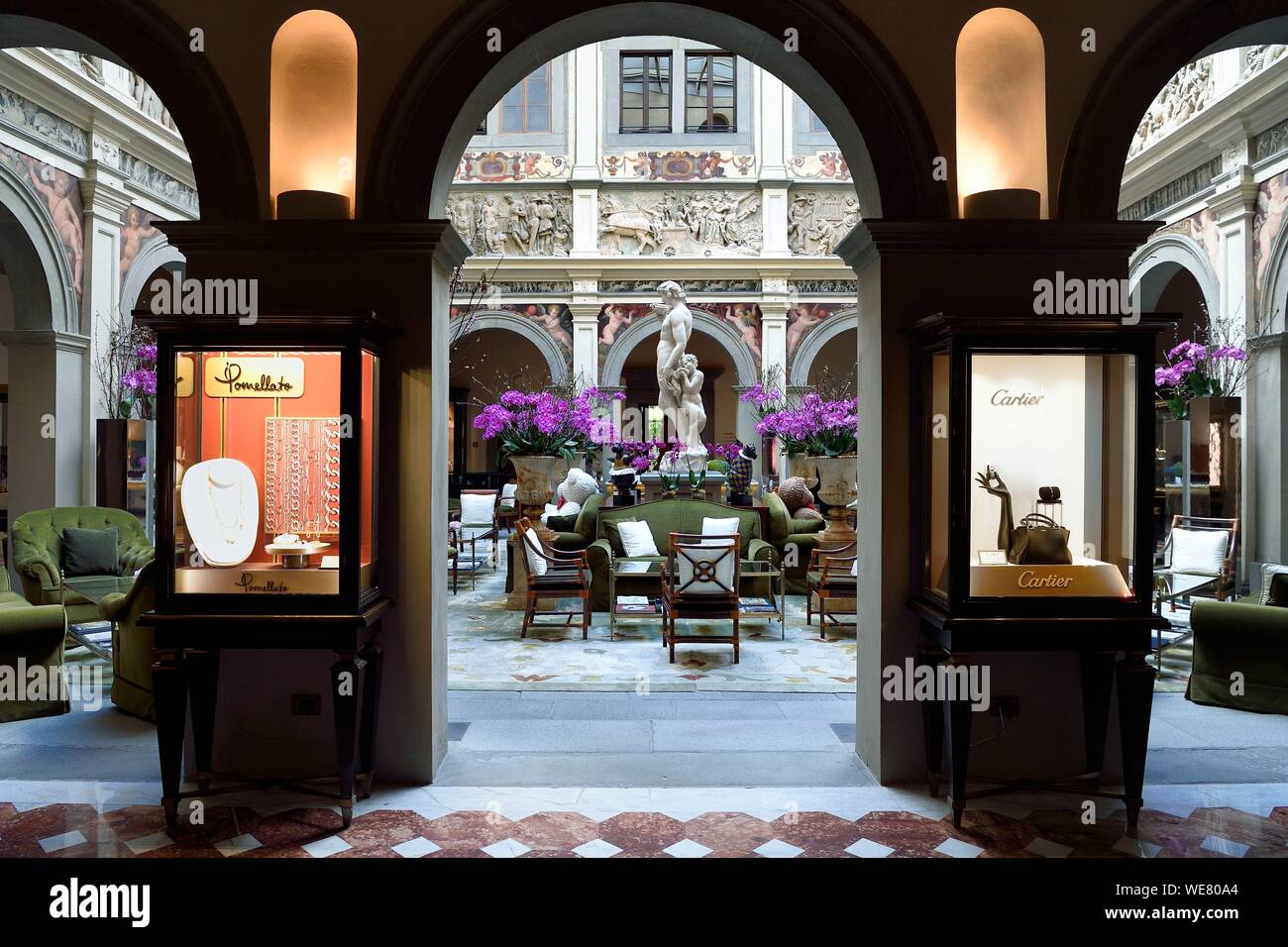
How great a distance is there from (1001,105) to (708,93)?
13.5 metres

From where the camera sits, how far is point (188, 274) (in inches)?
132

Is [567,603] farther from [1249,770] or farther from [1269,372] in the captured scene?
[1269,372]

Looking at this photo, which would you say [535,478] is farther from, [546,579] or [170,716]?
[170,716]

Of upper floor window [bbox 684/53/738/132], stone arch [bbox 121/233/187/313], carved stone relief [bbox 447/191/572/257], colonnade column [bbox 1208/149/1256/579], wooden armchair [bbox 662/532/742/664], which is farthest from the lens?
upper floor window [bbox 684/53/738/132]

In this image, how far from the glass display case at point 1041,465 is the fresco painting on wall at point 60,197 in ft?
28.5

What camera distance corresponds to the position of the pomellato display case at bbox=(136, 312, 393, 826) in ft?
9.82

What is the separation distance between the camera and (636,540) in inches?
311

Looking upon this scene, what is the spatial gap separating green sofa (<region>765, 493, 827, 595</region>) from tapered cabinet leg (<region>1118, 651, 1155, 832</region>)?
5.23 metres

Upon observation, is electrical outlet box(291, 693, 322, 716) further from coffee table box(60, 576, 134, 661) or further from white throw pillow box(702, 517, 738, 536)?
white throw pillow box(702, 517, 738, 536)

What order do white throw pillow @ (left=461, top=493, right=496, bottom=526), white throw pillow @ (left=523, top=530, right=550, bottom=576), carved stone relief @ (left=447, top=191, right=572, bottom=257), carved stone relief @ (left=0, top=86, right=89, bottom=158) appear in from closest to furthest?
white throw pillow @ (left=523, top=530, right=550, bottom=576)
carved stone relief @ (left=0, top=86, right=89, bottom=158)
white throw pillow @ (left=461, top=493, right=496, bottom=526)
carved stone relief @ (left=447, top=191, right=572, bottom=257)

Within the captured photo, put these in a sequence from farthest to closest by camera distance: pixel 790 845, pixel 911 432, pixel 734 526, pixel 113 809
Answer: pixel 734 526 < pixel 911 432 < pixel 113 809 < pixel 790 845

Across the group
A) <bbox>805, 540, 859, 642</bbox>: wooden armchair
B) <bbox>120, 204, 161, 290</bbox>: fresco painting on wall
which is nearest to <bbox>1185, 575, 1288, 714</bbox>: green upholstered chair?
<bbox>805, 540, 859, 642</bbox>: wooden armchair

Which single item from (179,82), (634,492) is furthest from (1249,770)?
(634,492)
